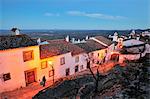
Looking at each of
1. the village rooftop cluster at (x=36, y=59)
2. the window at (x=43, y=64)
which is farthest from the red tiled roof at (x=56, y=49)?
the window at (x=43, y=64)

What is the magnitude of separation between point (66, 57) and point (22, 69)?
9.17 metres

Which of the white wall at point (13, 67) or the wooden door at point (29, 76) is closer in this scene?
the white wall at point (13, 67)

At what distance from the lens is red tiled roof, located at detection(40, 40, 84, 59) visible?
102ft

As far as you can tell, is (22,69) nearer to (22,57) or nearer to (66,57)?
(22,57)

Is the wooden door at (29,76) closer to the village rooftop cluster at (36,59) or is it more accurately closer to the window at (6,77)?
the village rooftop cluster at (36,59)

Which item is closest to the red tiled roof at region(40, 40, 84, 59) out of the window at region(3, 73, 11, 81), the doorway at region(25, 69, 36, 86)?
the doorway at region(25, 69, 36, 86)

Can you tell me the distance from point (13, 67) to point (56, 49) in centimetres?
936

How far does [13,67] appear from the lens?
83.1 ft

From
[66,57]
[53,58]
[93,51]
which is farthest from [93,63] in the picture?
[53,58]

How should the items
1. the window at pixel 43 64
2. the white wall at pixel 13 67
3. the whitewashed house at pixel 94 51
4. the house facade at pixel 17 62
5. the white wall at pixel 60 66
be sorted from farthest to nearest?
the whitewashed house at pixel 94 51 → the white wall at pixel 60 66 → the window at pixel 43 64 → the house facade at pixel 17 62 → the white wall at pixel 13 67

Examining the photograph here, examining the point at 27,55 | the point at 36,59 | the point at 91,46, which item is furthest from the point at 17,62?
the point at 91,46

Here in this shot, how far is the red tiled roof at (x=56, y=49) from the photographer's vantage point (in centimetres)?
3112

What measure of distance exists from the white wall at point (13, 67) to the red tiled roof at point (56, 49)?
3.70 m

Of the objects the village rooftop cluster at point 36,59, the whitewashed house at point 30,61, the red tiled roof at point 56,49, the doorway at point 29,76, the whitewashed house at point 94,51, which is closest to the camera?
the whitewashed house at point 30,61
